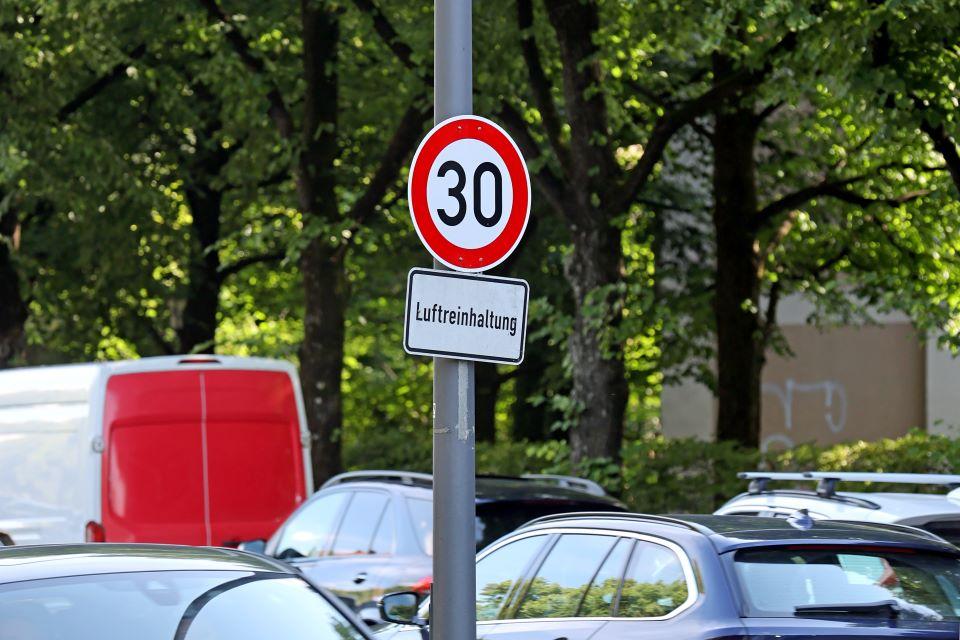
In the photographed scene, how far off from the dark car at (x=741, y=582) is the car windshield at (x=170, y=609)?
126 cm

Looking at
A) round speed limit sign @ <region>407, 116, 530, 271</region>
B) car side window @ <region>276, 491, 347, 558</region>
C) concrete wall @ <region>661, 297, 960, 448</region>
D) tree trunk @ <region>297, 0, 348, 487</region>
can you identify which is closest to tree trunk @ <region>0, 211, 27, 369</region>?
tree trunk @ <region>297, 0, 348, 487</region>

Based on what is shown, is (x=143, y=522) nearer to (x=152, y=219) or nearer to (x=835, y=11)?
(x=835, y=11)

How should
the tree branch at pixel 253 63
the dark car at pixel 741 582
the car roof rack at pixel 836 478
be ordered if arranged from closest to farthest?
the dark car at pixel 741 582, the car roof rack at pixel 836 478, the tree branch at pixel 253 63

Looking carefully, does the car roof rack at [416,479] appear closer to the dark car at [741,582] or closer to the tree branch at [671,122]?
the dark car at [741,582]

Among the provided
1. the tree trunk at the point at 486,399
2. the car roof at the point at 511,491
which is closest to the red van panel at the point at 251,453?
the car roof at the point at 511,491

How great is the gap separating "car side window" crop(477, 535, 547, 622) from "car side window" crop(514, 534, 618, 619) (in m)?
0.16

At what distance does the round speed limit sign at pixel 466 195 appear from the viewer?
5527 mm

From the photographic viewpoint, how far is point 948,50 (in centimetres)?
1090

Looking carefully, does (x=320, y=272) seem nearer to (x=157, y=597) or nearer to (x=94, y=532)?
(x=94, y=532)

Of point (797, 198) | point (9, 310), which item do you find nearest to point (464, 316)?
point (797, 198)

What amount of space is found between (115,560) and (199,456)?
24.5ft

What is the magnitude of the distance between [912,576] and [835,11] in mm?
6516

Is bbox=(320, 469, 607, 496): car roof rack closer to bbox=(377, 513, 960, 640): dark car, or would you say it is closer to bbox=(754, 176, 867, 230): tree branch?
bbox=(377, 513, 960, 640): dark car

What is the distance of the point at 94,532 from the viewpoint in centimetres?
1148
